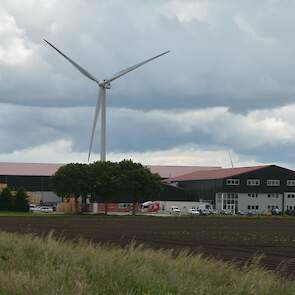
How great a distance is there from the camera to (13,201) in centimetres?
14800

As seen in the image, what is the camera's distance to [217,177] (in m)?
172

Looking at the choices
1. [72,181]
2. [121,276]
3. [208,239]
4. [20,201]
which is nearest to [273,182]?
[72,181]

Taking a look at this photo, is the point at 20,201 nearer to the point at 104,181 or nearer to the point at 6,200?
the point at 6,200

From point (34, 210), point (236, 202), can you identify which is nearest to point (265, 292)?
point (34, 210)

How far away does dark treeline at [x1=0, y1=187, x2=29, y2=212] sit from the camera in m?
147

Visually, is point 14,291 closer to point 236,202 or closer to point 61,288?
point 61,288

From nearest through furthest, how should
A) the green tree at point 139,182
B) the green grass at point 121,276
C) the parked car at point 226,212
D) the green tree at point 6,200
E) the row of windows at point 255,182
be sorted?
the green grass at point 121,276, the green tree at point 139,182, the green tree at point 6,200, the parked car at point 226,212, the row of windows at point 255,182

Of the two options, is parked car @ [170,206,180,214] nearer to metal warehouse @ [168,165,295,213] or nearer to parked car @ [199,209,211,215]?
parked car @ [199,209,211,215]

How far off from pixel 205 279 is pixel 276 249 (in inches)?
978

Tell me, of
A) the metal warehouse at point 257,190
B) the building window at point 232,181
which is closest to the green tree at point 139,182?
the building window at point 232,181

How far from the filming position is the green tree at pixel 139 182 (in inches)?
5531

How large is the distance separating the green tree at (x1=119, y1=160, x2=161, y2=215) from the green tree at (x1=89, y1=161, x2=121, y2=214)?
113 cm

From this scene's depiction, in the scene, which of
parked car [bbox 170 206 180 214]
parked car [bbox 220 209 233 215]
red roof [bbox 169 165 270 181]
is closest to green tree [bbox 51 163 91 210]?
parked car [bbox 170 206 180 214]

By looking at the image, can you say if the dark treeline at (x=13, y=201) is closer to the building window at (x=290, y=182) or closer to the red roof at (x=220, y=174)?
the red roof at (x=220, y=174)
